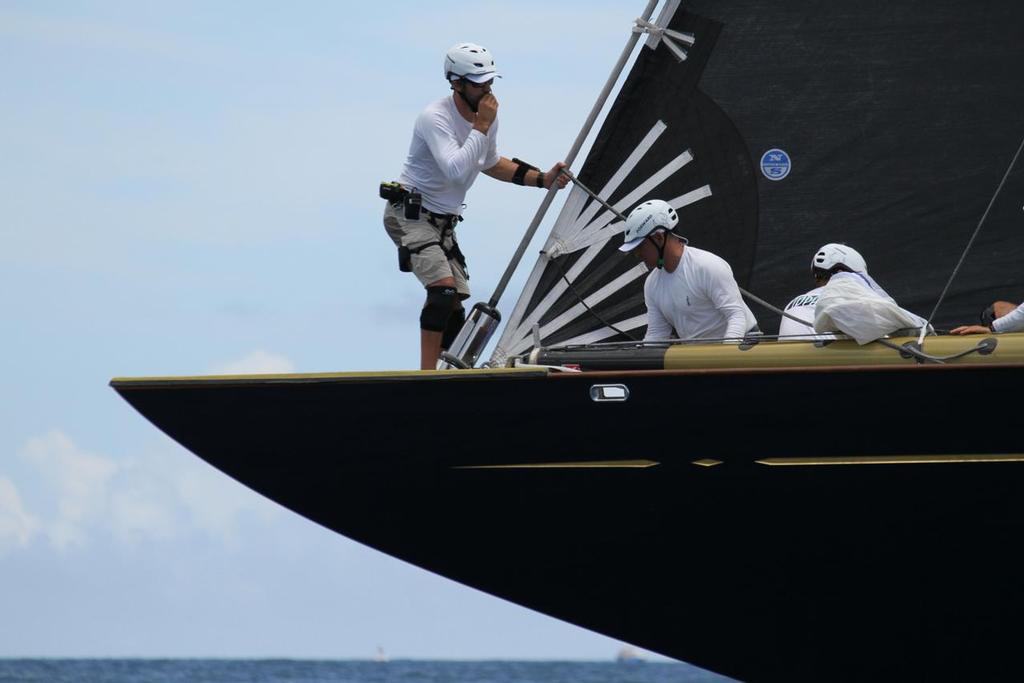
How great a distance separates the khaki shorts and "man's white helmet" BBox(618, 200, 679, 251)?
1151 millimetres

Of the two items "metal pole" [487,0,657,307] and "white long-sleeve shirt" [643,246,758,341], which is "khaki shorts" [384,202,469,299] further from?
"white long-sleeve shirt" [643,246,758,341]

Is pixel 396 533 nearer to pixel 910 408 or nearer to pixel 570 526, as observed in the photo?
pixel 570 526

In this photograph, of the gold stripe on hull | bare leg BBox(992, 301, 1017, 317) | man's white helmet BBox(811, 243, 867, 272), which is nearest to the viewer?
the gold stripe on hull

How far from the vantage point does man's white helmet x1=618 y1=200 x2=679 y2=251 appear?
10570 millimetres

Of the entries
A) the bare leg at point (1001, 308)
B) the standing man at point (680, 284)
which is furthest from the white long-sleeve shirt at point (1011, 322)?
the standing man at point (680, 284)

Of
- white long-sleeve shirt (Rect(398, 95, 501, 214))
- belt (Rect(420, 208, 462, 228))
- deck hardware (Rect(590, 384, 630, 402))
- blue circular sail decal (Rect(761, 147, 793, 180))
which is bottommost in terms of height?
deck hardware (Rect(590, 384, 630, 402))

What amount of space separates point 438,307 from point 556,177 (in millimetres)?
1133

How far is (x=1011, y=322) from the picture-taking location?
10.2 metres

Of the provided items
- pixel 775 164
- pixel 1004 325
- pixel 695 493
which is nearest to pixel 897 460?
pixel 1004 325

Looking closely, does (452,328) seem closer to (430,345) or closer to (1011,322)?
(430,345)

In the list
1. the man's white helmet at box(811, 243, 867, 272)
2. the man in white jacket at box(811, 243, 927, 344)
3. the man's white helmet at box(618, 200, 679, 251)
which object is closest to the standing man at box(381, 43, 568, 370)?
the man's white helmet at box(618, 200, 679, 251)

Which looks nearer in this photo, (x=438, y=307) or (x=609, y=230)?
(x=438, y=307)

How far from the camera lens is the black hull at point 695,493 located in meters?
9.92

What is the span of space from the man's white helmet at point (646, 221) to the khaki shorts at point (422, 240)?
1151 millimetres
